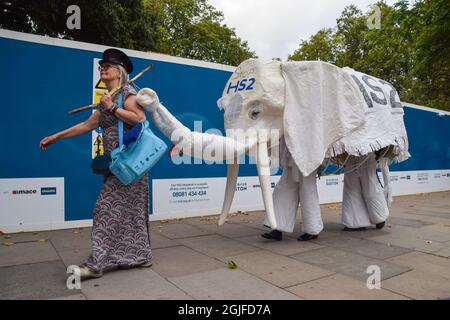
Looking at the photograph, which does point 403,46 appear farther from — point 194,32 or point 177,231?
point 177,231

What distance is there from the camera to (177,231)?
554 cm

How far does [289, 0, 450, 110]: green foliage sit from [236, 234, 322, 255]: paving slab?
29.0 ft

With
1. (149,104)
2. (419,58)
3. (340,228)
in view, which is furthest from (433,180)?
(149,104)

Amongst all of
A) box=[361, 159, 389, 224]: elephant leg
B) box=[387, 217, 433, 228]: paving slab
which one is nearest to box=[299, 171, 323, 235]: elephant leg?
box=[361, 159, 389, 224]: elephant leg

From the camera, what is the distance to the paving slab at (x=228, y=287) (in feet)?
9.45

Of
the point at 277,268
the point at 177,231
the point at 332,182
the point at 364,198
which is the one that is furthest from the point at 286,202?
the point at 332,182

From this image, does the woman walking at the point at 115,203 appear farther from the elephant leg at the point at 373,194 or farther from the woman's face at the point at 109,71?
the elephant leg at the point at 373,194

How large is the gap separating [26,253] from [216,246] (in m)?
2.08

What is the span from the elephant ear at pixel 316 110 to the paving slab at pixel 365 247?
1.07 m

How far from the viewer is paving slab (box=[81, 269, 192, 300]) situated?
112 inches

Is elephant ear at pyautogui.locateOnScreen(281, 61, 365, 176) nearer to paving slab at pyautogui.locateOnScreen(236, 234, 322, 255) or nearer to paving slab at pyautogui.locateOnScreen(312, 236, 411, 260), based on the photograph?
paving slab at pyautogui.locateOnScreen(236, 234, 322, 255)

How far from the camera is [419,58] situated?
1243 centimetres
